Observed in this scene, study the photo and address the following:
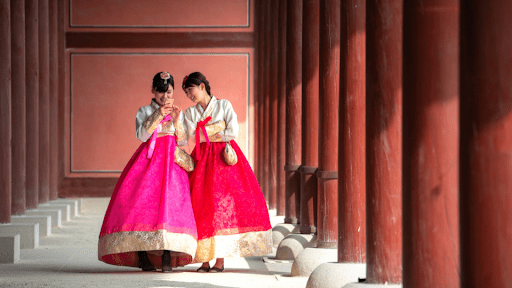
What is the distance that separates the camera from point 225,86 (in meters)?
13.1

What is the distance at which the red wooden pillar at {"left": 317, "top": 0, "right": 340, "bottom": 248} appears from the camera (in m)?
4.74

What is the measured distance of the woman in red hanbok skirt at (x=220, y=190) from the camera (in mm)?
4508

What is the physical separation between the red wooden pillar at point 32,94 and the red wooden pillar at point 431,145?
273 inches

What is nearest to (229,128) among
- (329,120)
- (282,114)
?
(329,120)

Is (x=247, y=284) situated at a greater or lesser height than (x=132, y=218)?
lesser

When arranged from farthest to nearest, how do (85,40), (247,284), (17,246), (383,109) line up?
(85,40), (17,246), (247,284), (383,109)

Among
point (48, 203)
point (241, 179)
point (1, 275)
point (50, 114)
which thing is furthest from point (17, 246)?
point (50, 114)

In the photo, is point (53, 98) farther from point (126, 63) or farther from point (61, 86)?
point (126, 63)

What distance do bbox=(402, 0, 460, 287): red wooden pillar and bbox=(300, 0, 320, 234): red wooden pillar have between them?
3.50 metres

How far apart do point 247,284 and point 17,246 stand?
2223mm

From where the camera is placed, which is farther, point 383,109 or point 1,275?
point 1,275

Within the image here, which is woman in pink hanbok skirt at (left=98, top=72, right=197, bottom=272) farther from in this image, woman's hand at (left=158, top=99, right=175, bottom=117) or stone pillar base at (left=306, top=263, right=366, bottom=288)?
stone pillar base at (left=306, top=263, right=366, bottom=288)

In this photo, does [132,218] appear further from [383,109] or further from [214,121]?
[383,109]

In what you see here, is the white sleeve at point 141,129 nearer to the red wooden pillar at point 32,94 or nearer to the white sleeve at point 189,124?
the white sleeve at point 189,124
